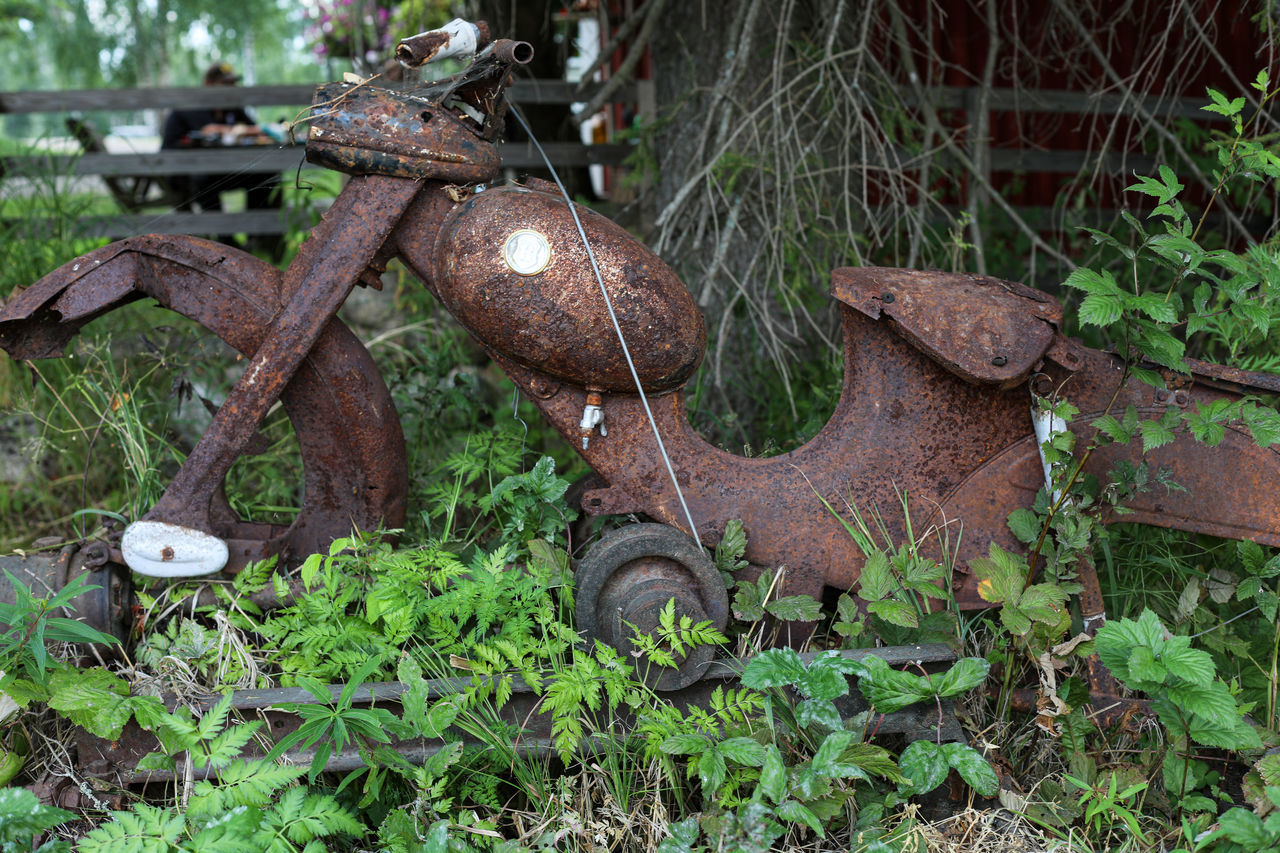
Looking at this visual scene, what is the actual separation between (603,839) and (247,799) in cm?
61

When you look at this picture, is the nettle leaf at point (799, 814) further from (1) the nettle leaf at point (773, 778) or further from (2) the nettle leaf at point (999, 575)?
(2) the nettle leaf at point (999, 575)

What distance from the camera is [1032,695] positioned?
194cm

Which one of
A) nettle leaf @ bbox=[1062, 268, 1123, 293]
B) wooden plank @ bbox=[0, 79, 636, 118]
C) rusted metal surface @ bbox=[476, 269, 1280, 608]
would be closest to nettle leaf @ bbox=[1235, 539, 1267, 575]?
rusted metal surface @ bbox=[476, 269, 1280, 608]

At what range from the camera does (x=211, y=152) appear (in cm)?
490

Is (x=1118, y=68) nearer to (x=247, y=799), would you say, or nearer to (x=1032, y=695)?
(x=1032, y=695)

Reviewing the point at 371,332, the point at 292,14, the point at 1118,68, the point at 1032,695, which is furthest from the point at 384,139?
the point at 292,14

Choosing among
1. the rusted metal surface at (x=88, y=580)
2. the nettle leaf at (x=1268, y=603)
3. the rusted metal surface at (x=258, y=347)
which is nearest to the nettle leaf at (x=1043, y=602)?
the nettle leaf at (x=1268, y=603)

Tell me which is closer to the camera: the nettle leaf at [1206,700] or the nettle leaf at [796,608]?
the nettle leaf at [1206,700]

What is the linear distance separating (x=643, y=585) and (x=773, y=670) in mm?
359

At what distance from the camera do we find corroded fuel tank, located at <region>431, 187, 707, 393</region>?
1.92m

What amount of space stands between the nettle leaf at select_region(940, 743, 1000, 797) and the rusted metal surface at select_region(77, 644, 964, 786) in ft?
0.25

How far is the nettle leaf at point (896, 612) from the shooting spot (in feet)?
5.95

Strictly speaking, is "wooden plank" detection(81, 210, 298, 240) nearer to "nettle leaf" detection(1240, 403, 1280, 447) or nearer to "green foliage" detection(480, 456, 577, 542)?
"green foliage" detection(480, 456, 577, 542)

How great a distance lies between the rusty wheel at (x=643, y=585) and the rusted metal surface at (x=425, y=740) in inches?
5.4
